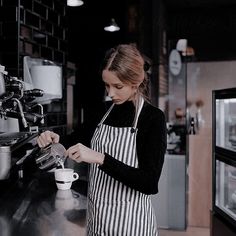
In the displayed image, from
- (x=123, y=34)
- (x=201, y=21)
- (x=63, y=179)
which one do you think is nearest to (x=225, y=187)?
(x=63, y=179)

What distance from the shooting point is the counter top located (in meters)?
1.20

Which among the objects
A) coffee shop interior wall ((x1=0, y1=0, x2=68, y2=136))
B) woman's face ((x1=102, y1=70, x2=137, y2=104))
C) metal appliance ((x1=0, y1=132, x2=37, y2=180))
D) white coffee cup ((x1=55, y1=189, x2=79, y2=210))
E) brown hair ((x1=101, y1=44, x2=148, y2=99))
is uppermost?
coffee shop interior wall ((x1=0, y1=0, x2=68, y2=136))

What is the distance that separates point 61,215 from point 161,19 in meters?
4.71

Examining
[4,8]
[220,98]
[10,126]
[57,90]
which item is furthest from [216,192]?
[4,8]

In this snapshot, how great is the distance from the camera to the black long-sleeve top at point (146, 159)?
1248 millimetres

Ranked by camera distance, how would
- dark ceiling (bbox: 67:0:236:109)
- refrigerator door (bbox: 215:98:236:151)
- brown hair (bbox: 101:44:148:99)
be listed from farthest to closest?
1. dark ceiling (bbox: 67:0:236:109)
2. refrigerator door (bbox: 215:98:236:151)
3. brown hair (bbox: 101:44:148:99)

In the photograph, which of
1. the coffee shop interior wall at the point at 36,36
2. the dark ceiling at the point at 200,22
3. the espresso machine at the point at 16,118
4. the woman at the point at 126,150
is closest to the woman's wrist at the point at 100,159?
the woman at the point at 126,150

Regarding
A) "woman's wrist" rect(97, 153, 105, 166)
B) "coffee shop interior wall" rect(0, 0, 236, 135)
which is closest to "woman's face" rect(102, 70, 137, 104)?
"woman's wrist" rect(97, 153, 105, 166)

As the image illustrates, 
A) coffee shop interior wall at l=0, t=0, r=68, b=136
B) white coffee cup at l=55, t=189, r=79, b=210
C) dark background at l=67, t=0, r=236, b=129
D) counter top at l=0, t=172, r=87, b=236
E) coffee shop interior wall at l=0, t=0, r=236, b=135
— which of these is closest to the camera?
counter top at l=0, t=172, r=87, b=236

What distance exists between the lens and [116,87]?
1380 millimetres

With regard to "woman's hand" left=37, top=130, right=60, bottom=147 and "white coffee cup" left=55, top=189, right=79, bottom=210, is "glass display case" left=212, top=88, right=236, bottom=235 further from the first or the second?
"woman's hand" left=37, top=130, right=60, bottom=147

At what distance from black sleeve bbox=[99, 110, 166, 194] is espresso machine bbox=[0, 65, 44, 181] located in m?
0.52

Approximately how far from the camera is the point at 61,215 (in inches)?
53.5

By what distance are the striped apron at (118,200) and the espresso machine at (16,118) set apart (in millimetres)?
386
